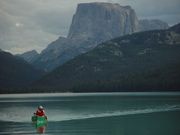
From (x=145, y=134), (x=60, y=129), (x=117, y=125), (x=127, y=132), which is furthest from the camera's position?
(x=117, y=125)

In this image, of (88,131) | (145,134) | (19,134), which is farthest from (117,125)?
(19,134)

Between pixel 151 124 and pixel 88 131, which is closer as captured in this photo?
pixel 88 131

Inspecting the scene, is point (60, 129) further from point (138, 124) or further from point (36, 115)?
point (138, 124)

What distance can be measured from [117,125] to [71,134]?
18022mm

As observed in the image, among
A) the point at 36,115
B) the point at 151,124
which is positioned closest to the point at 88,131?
the point at 36,115

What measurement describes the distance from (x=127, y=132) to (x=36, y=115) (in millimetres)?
18162

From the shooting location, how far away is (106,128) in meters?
92.2

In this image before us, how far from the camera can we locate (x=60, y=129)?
91.1 meters

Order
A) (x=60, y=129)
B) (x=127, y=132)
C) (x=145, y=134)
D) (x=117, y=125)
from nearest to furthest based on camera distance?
1. (x=145, y=134)
2. (x=127, y=132)
3. (x=60, y=129)
4. (x=117, y=125)

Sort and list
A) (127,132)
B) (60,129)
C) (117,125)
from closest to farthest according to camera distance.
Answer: (127,132) < (60,129) < (117,125)

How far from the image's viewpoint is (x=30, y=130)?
88500 millimetres

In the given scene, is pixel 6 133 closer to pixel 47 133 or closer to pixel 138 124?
pixel 47 133

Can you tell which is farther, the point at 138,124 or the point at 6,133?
the point at 138,124

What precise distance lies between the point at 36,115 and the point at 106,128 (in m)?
17.9
